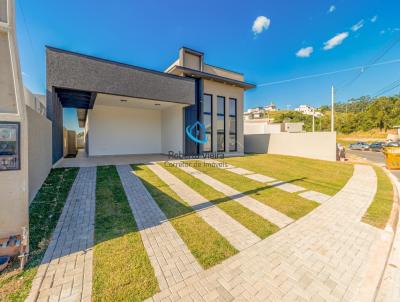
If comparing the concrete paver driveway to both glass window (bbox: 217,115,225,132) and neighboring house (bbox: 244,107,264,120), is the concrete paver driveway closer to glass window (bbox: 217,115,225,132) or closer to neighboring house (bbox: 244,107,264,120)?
glass window (bbox: 217,115,225,132)

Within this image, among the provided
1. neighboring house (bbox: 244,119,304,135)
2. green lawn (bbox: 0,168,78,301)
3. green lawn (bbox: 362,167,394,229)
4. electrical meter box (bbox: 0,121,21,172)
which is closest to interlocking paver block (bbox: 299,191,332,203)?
green lawn (bbox: 362,167,394,229)

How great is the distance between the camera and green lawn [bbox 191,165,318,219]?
16.5ft

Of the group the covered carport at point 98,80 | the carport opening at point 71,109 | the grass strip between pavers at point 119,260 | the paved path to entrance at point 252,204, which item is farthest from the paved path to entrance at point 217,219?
the carport opening at point 71,109

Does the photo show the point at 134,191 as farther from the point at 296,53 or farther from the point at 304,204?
the point at 296,53

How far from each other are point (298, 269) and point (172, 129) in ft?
→ 42.0

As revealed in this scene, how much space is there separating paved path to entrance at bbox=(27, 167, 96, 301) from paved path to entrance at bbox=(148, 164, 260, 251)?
2.38 metres

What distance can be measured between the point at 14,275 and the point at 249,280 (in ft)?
10.4

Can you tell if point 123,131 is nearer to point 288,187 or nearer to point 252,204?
point 252,204

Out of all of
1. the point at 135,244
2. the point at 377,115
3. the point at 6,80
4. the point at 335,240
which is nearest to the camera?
the point at 6,80

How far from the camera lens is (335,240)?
3604mm

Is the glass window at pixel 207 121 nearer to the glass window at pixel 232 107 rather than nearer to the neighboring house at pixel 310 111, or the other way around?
the glass window at pixel 232 107

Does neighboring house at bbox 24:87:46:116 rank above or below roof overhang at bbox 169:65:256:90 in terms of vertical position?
below

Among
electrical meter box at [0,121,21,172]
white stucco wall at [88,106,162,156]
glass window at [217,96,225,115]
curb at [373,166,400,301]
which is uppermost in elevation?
glass window at [217,96,225,115]

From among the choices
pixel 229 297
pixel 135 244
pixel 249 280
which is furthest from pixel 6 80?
pixel 249 280
